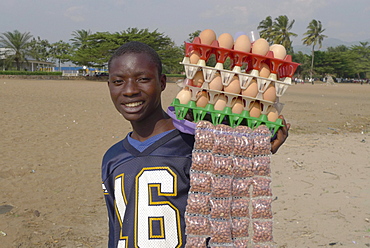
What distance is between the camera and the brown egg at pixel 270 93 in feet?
4.55

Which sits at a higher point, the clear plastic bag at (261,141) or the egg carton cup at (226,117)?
the egg carton cup at (226,117)

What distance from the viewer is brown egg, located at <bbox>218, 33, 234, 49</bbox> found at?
1.41 meters

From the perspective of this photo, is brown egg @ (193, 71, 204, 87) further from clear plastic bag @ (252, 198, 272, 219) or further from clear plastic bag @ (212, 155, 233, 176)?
clear plastic bag @ (252, 198, 272, 219)

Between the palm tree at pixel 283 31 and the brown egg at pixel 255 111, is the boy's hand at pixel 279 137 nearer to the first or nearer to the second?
the brown egg at pixel 255 111

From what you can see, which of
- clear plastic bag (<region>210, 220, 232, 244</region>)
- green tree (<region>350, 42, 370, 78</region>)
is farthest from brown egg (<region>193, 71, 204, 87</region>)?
green tree (<region>350, 42, 370, 78</region>)

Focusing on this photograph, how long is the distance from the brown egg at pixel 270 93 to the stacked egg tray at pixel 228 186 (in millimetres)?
116

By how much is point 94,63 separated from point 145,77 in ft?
146

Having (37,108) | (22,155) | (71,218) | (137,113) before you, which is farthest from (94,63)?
(137,113)

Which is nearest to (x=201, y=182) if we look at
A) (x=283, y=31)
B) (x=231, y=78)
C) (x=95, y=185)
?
(x=231, y=78)

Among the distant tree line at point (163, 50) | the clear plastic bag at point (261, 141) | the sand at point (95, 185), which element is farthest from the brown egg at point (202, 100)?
the distant tree line at point (163, 50)

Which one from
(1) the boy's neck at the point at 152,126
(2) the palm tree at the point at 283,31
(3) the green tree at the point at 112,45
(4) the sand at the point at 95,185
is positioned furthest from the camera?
(2) the palm tree at the point at 283,31

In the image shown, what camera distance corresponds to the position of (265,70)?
1412mm

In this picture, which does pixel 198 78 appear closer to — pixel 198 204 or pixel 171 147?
pixel 171 147

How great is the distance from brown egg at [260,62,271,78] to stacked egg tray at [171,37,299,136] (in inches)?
0.5
